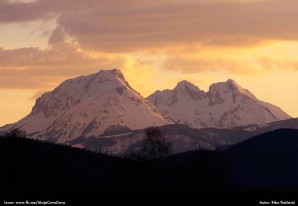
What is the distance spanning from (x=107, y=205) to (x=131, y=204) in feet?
14.6

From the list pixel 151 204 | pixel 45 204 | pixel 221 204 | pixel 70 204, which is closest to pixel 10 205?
pixel 45 204

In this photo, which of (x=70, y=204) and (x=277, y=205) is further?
(x=70, y=204)

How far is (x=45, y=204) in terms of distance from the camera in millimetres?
137375

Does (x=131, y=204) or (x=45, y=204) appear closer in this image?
(x=45, y=204)

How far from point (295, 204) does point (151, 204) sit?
24.0 metres

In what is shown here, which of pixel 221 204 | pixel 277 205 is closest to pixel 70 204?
pixel 221 204

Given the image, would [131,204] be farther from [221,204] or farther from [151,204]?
[221,204]

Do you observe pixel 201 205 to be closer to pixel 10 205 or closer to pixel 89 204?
pixel 89 204

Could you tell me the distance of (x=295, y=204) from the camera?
5635 inches

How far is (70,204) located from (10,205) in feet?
55.5

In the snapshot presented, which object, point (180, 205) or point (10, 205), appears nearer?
point (10, 205)

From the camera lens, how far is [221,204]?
14962 centimetres

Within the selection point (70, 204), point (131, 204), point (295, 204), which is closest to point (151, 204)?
point (131, 204)

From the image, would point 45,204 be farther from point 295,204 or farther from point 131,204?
point 295,204
